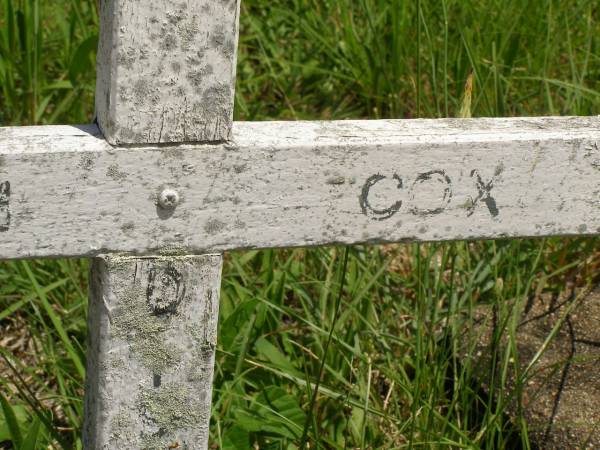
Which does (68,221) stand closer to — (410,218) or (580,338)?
(410,218)

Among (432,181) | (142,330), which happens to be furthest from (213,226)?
(432,181)

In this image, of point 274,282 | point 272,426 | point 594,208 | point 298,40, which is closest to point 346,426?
point 272,426

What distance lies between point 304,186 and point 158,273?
0.20 meters

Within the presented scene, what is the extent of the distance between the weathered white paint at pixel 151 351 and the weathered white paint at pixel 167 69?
16 cm

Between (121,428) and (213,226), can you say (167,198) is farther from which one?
(121,428)

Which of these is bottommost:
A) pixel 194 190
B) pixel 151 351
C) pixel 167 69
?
pixel 151 351

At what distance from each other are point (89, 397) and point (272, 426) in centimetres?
43

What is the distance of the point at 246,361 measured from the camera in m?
1.67

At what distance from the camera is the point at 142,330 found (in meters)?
1.19

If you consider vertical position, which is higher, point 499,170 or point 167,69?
point 167,69

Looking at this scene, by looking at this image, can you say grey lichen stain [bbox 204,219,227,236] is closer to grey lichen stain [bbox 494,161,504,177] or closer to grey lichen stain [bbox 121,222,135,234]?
grey lichen stain [bbox 121,222,135,234]

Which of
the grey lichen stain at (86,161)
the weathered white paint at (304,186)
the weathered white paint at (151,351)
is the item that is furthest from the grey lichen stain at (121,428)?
the grey lichen stain at (86,161)

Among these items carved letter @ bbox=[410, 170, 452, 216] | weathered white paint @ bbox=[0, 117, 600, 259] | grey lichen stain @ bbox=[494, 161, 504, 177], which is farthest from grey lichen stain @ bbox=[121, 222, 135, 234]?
grey lichen stain @ bbox=[494, 161, 504, 177]

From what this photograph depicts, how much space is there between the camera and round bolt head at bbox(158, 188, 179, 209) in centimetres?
110
